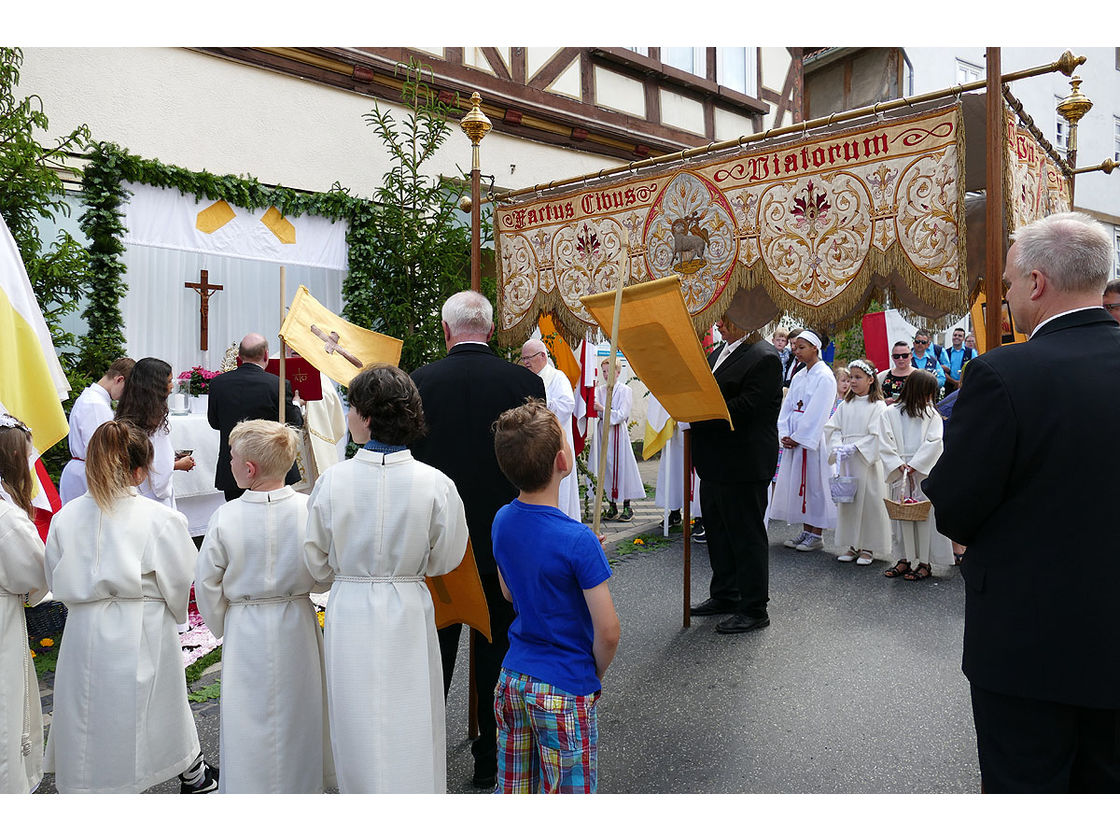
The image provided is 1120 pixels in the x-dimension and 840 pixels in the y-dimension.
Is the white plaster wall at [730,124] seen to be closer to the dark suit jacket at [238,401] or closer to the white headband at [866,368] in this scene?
the white headband at [866,368]

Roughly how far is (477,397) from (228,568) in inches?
43.6

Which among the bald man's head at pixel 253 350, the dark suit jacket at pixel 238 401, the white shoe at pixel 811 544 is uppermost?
the bald man's head at pixel 253 350

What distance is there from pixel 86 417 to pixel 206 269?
3.34 metres

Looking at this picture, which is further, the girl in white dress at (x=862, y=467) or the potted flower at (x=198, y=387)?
the potted flower at (x=198, y=387)

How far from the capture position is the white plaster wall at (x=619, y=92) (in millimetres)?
10750

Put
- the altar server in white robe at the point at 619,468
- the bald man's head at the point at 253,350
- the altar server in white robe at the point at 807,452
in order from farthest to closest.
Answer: the altar server in white robe at the point at 619,468 → the altar server in white robe at the point at 807,452 → the bald man's head at the point at 253,350

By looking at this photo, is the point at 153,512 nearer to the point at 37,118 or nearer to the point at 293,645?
the point at 293,645

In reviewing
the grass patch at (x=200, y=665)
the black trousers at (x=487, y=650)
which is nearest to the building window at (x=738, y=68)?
the grass patch at (x=200, y=665)

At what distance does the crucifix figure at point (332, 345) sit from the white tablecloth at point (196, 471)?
2818 mm

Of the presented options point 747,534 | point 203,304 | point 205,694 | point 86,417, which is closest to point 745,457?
point 747,534

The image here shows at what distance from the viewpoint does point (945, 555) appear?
6312 millimetres

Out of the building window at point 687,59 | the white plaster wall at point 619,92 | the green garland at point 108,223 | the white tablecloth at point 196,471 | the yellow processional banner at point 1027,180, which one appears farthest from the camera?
the building window at point 687,59

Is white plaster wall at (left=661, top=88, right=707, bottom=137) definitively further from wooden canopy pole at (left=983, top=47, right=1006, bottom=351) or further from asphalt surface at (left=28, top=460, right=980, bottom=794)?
wooden canopy pole at (left=983, top=47, right=1006, bottom=351)

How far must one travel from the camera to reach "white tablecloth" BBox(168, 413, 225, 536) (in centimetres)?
645
